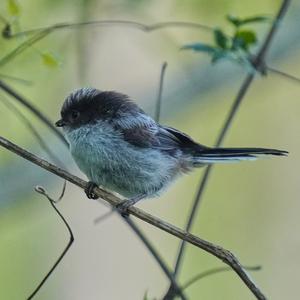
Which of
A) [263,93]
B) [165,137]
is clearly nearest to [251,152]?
[165,137]

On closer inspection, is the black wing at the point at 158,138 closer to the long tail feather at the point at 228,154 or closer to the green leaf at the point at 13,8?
the long tail feather at the point at 228,154

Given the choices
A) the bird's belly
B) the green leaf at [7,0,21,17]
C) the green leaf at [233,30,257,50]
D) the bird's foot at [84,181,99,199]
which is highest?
the green leaf at [233,30,257,50]

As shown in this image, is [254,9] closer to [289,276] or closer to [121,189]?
[121,189]

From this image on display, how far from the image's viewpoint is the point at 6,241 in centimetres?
564

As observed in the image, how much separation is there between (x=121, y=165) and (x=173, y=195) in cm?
308

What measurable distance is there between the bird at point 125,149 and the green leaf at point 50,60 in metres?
0.49

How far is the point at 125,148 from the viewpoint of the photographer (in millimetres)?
3273

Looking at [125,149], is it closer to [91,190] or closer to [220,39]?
[91,190]

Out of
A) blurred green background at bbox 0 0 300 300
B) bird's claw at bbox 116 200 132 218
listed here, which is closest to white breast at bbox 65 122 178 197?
bird's claw at bbox 116 200 132 218

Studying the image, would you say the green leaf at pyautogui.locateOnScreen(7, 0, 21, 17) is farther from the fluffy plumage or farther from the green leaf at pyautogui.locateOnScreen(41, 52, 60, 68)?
the fluffy plumage

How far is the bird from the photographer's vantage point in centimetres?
320

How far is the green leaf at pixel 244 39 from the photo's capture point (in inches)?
117

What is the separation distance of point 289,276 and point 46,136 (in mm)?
2088

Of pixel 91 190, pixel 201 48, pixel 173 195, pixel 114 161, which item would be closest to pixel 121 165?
pixel 114 161
